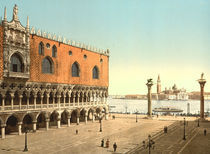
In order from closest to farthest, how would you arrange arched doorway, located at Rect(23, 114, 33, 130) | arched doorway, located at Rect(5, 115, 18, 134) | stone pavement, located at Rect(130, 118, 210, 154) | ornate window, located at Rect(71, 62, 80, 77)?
stone pavement, located at Rect(130, 118, 210, 154), arched doorway, located at Rect(5, 115, 18, 134), arched doorway, located at Rect(23, 114, 33, 130), ornate window, located at Rect(71, 62, 80, 77)

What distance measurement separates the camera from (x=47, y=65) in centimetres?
5291

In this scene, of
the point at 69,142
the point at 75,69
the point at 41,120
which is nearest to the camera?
the point at 69,142

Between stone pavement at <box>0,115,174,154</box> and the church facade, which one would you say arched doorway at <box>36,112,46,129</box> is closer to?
the church facade

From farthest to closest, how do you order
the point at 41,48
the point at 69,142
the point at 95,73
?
the point at 95,73 < the point at 41,48 < the point at 69,142

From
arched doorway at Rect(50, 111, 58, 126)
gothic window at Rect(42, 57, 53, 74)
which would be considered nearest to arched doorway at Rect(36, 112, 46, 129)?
arched doorway at Rect(50, 111, 58, 126)

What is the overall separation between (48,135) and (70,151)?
1238 cm

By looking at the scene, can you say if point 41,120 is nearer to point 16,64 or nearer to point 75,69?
point 16,64

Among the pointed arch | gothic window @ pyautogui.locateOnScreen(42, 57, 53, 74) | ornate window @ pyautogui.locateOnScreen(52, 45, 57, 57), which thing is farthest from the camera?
the pointed arch

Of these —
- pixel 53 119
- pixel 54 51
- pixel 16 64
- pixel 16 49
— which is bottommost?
pixel 53 119

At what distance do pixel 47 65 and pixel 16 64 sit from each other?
27.8 feet

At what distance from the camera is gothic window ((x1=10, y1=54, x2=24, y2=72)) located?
146 feet

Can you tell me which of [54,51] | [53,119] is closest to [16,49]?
[54,51]

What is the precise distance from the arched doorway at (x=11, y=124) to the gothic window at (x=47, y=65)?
1062 cm

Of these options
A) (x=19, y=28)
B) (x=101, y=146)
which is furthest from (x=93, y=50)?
(x=101, y=146)
